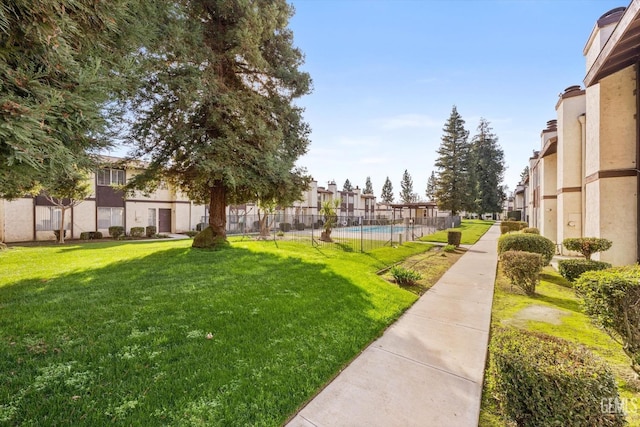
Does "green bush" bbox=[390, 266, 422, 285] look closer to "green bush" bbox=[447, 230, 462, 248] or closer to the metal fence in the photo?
the metal fence

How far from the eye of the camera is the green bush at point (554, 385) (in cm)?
200

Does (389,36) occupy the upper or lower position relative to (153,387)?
upper

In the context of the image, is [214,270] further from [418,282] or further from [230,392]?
[418,282]

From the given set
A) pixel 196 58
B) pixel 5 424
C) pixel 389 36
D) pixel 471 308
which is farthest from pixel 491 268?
pixel 196 58

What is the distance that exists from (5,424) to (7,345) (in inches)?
75.4

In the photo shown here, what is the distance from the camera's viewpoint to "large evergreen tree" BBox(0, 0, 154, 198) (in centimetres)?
255

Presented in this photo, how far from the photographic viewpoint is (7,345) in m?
3.35

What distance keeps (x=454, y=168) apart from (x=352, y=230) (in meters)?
26.5

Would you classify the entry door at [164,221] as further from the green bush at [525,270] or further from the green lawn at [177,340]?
the green bush at [525,270]

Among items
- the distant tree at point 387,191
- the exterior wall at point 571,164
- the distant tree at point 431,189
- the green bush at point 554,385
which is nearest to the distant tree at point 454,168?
the distant tree at point 431,189

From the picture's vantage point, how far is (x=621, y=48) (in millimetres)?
6609

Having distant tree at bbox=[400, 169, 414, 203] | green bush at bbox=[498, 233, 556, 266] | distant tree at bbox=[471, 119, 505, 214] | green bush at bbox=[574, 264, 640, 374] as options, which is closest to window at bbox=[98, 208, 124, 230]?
green bush at bbox=[498, 233, 556, 266]

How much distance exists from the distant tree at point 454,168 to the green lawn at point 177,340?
34.3 meters

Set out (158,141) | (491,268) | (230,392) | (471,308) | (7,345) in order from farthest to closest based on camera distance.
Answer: (158,141)
(491,268)
(471,308)
(7,345)
(230,392)
